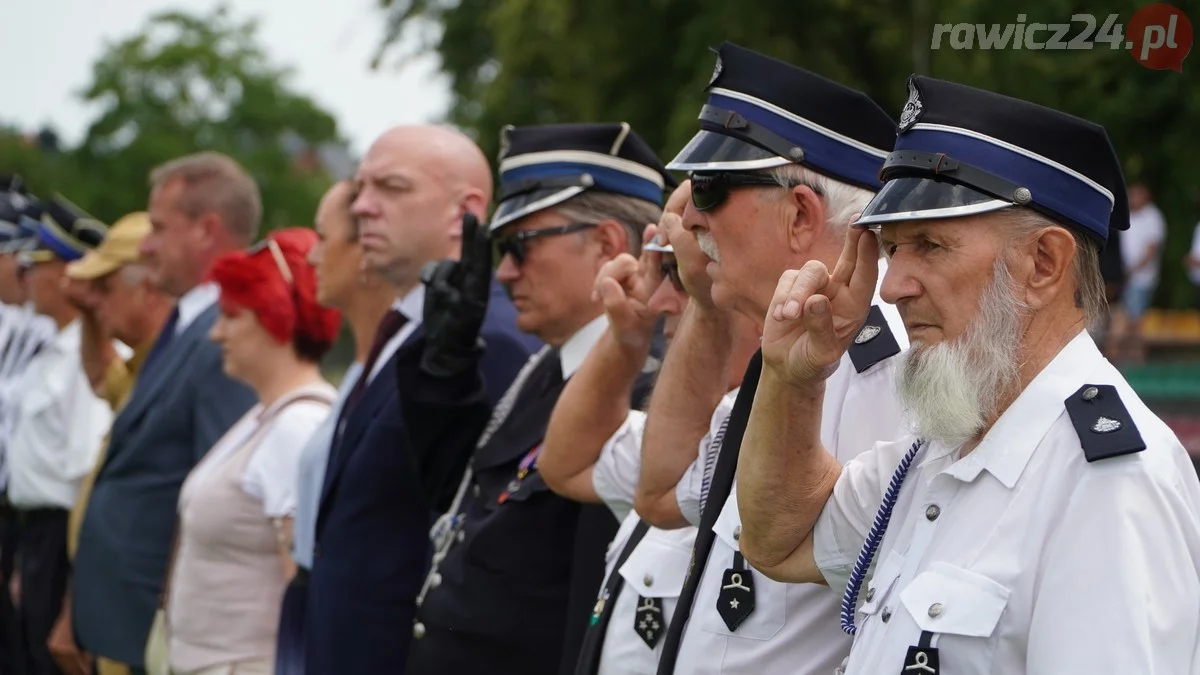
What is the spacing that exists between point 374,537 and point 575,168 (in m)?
1.41

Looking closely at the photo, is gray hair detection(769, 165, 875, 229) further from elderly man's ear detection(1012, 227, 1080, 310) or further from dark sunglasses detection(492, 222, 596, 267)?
dark sunglasses detection(492, 222, 596, 267)

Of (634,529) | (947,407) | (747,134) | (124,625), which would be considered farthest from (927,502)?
(124,625)

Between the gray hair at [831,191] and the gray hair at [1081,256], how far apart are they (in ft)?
2.47

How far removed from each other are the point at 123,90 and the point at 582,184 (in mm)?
49308

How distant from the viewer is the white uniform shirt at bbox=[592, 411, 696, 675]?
3.64 metres

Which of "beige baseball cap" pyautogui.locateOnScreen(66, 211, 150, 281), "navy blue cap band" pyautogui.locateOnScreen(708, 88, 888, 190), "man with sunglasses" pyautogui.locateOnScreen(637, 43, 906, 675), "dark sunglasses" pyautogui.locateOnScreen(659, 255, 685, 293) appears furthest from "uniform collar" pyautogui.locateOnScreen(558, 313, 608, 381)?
"beige baseball cap" pyautogui.locateOnScreen(66, 211, 150, 281)

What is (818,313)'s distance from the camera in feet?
9.04

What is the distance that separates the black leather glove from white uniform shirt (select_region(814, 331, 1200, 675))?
2.28 m

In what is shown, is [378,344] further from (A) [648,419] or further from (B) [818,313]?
(B) [818,313]

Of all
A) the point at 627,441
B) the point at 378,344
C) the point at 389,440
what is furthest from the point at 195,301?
the point at 627,441

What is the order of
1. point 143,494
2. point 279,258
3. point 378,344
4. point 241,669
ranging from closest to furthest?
point 378,344 < point 241,669 < point 279,258 < point 143,494

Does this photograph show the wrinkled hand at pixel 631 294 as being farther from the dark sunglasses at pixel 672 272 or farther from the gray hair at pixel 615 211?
the gray hair at pixel 615 211

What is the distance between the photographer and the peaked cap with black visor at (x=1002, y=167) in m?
2.59

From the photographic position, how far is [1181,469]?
8.05 feet
